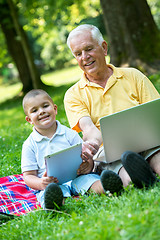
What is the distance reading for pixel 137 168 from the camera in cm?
263

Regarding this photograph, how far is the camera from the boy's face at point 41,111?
3232mm

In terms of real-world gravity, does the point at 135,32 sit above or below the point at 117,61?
above

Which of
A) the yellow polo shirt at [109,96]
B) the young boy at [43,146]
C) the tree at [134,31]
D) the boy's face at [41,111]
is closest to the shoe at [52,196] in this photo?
the young boy at [43,146]

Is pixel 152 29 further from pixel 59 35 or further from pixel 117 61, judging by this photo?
pixel 59 35

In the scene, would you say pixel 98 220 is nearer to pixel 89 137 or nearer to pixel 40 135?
pixel 89 137

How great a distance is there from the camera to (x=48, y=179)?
2947 millimetres

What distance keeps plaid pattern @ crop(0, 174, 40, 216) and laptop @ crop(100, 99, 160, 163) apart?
39.1 inches

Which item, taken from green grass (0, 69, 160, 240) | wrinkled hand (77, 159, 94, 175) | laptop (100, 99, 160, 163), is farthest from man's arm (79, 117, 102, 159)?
green grass (0, 69, 160, 240)

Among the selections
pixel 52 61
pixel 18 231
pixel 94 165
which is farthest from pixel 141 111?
pixel 52 61

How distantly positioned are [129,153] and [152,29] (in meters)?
7.10

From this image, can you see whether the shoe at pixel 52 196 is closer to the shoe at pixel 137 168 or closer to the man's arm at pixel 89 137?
the man's arm at pixel 89 137

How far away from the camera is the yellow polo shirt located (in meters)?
3.35

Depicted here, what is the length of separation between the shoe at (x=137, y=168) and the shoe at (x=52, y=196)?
0.57m

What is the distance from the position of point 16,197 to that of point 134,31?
6575 mm
